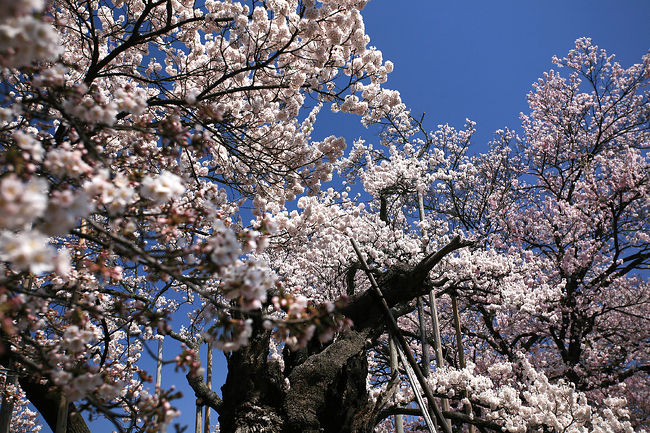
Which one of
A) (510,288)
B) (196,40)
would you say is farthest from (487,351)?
(196,40)

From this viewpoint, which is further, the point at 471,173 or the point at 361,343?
the point at 471,173

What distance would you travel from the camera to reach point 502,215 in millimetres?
11922

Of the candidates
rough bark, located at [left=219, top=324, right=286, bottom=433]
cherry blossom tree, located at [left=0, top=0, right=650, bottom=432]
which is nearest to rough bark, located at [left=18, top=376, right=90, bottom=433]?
cherry blossom tree, located at [left=0, top=0, right=650, bottom=432]

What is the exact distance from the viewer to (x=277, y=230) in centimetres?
192

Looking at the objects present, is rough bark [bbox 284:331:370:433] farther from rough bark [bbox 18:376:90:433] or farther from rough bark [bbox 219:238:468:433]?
rough bark [bbox 18:376:90:433]

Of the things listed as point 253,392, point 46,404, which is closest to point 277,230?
point 253,392

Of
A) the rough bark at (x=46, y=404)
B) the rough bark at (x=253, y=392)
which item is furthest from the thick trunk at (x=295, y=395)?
the rough bark at (x=46, y=404)

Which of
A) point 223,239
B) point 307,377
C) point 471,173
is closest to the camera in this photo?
point 223,239

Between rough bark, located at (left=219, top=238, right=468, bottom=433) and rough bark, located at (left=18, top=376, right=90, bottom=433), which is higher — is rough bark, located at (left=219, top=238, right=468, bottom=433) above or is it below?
below

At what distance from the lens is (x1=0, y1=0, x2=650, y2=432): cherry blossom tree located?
5.49 ft

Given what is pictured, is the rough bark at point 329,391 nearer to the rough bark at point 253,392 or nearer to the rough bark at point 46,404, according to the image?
the rough bark at point 253,392

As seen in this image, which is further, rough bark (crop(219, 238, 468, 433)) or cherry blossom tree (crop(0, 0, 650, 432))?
rough bark (crop(219, 238, 468, 433))

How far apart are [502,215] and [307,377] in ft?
32.0

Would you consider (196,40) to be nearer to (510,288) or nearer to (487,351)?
(510,288)
